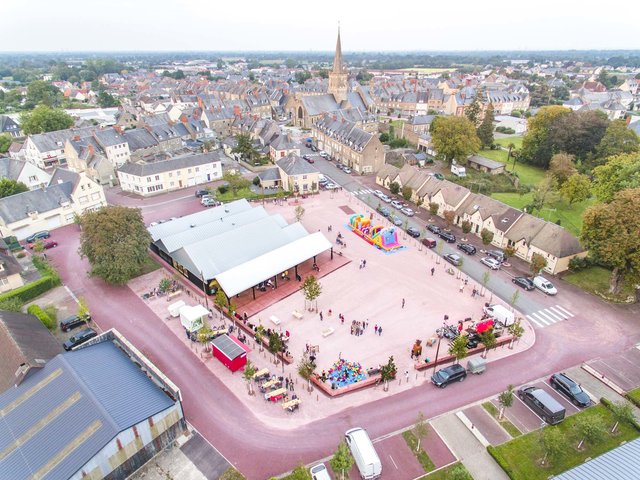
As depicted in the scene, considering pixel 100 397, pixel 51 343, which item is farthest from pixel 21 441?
pixel 51 343

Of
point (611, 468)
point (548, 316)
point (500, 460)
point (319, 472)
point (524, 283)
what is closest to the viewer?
point (611, 468)

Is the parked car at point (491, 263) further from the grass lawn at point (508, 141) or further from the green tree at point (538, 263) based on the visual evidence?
the grass lawn at point (508, 141)

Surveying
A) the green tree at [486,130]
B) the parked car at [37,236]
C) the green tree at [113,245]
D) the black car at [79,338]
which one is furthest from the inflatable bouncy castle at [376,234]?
the green tree at [486,130]

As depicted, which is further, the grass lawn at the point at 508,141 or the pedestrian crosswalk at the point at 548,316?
the grass lawn at the point at 508,141

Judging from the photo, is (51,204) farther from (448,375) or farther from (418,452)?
(418,452)

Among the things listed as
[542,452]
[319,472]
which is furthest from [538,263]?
[319,472]

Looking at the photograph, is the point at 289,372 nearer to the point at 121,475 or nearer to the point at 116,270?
the point at 121,475

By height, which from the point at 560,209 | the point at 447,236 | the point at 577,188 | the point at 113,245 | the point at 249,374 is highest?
the point at 113,245
